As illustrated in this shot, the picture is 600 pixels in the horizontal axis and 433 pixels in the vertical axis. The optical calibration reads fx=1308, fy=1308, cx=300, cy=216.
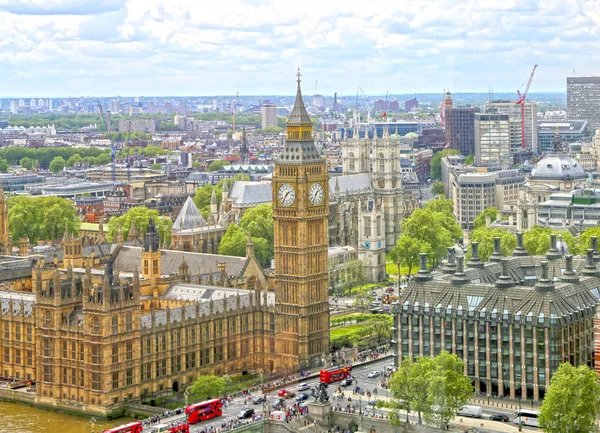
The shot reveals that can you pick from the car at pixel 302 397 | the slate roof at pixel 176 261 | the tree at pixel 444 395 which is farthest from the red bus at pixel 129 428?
the slate roof at pixel 176 261

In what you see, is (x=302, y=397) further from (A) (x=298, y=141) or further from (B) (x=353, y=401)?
(A) (x=298, y=141)

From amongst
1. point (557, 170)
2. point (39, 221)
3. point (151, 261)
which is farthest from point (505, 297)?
point (39, 221)

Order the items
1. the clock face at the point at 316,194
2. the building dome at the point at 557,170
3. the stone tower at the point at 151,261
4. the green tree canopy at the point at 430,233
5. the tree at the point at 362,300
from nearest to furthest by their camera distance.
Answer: the clock face at the point at 316,194
the stone tower at the point at 151,261
the tree at the point at 362,300
the green tree canopy at the point at 430,233
the building dome at the point at 557,170

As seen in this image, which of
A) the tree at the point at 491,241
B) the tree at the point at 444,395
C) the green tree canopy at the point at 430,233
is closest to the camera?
the tree at the point at 444,395

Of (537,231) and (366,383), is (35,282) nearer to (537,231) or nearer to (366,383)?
(366,383)

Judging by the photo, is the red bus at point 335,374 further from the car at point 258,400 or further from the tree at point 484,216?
the tree at point 484,216

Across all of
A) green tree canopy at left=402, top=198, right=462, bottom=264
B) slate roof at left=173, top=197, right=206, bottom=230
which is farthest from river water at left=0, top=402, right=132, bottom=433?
green tree canopy at left=402, top=198, right=462, bottom=264
